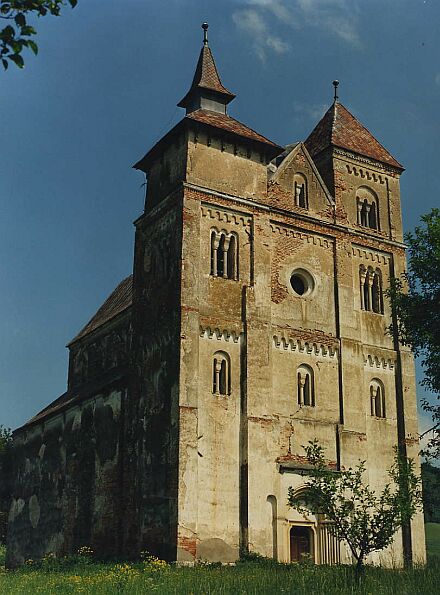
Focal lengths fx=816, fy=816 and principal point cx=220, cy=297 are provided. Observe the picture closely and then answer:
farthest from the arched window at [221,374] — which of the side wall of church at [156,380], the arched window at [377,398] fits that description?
the arched window at [377,398]

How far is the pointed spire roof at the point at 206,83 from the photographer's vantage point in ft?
101

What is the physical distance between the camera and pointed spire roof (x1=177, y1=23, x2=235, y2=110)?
30766mm

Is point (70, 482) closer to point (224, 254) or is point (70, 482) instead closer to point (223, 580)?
point (224, 254)

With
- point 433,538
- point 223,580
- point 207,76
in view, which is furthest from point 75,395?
point 433,538

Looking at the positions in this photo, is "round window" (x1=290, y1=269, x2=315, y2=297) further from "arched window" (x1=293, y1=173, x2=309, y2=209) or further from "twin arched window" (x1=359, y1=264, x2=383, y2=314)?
"arched window" (x1=293, y1=173, x2=309, y2=209)

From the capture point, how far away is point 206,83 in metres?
31.0

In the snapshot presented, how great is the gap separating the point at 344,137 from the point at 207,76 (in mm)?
5784

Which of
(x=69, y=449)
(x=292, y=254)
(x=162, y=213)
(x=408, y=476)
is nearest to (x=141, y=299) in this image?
(x=162, y=213)

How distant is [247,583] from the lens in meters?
18.4

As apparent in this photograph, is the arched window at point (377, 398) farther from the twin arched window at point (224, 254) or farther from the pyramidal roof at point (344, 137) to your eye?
the pyramidal roof at point (344, 137)

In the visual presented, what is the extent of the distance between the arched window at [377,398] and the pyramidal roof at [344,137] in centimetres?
878

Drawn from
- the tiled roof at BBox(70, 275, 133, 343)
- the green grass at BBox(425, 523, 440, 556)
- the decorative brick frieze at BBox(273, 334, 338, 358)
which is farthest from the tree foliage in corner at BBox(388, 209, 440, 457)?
the green grass at BBox(425, 523, 440, 556)

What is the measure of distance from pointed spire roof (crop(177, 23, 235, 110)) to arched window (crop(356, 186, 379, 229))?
613cm

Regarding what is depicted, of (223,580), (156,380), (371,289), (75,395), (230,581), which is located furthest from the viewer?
(75,395)
